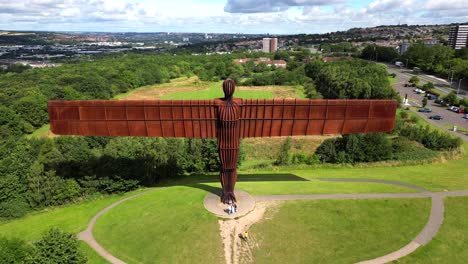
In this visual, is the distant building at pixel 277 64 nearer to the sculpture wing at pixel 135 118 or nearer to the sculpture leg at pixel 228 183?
the sculpture leg at pixel 228 183

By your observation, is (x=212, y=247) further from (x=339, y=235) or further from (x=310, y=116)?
(x=310, y=116)

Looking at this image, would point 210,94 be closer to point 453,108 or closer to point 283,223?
point 453,108

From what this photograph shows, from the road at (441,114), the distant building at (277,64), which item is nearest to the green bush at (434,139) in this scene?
the road at (441,114)

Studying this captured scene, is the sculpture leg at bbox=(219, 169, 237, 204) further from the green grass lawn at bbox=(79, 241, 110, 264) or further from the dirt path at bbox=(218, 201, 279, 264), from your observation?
the green grass lawn at bbox=(79, 241, 110, 264)

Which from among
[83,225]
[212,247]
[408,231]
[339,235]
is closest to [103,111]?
[83,225]

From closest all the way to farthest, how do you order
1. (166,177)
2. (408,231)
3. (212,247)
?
(212,247) < (408,231) < (166,177)
